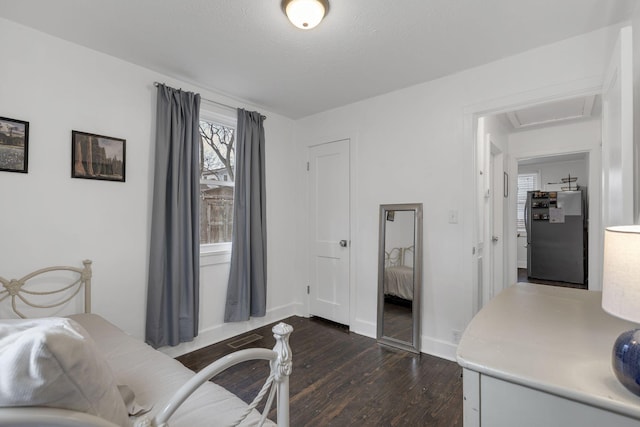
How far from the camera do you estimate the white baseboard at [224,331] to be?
8.95 feet

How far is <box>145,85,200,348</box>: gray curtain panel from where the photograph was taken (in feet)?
8.20

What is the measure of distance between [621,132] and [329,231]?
262cm

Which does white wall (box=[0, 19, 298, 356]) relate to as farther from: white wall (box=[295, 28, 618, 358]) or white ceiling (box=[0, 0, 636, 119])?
white wall (box=[295, 28, 618, 358])

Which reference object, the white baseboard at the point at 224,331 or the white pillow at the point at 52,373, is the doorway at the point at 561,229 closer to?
the white baseboard at the point at 224,331

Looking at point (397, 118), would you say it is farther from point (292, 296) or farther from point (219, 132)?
point (292, 296)

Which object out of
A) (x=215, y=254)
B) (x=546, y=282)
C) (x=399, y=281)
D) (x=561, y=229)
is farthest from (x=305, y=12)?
(x=546, y=282)

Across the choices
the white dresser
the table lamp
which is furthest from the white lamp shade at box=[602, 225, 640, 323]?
the white dresser

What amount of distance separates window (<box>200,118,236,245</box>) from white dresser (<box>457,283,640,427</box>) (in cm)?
258

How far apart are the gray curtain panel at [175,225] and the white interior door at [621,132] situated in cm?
282

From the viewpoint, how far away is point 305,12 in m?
1.74

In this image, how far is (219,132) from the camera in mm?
3221

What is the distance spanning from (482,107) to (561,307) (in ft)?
5.78

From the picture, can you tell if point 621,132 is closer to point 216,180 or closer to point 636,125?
point 636,125

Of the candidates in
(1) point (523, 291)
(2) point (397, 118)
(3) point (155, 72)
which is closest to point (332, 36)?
(2) point (397, 118)
